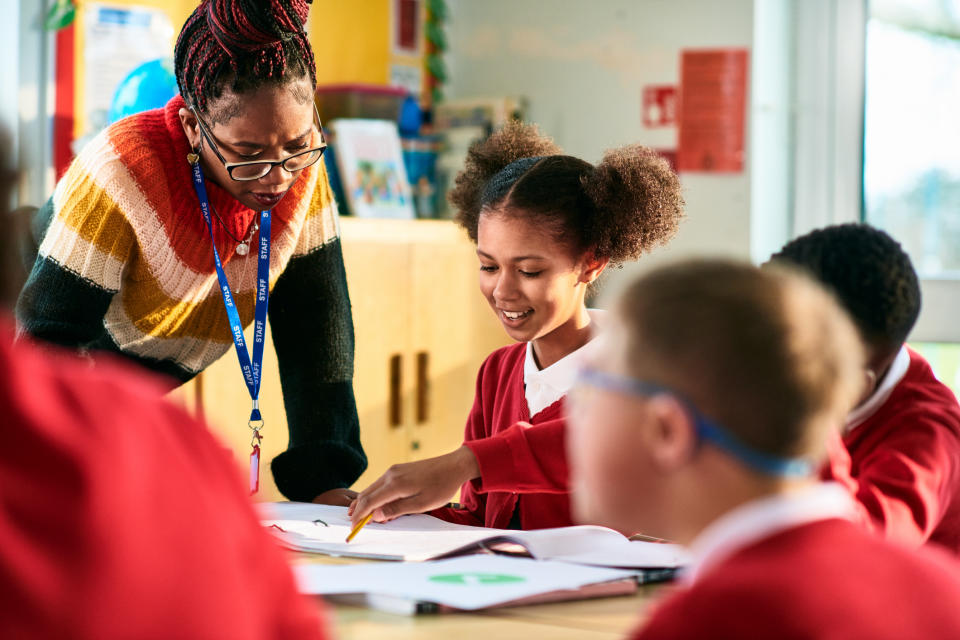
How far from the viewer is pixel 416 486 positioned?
1.22m

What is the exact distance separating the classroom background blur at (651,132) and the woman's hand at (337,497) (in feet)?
3.66

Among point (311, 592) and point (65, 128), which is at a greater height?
point (65, 128)

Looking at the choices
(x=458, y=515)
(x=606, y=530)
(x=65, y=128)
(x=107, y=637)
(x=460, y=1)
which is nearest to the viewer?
(x=107, y=637)

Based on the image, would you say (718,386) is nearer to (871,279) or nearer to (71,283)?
(871,279)

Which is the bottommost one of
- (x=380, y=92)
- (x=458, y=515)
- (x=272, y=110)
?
(x=458, y=515)

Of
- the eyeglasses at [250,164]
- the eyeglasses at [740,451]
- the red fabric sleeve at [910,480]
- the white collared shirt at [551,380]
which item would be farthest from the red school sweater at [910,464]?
the eyeglasses at [250,164]

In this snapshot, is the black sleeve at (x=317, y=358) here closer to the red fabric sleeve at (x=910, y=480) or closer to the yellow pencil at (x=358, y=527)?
the yellow pencil at (x=358, y=527)

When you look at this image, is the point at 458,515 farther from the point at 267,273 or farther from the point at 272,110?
the point at 272,110

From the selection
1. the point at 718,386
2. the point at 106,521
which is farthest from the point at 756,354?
the point at 106,521

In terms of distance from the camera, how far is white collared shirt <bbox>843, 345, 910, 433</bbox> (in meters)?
1.07

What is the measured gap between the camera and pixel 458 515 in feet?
4.69

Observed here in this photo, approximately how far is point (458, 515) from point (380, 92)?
1834 millimetres

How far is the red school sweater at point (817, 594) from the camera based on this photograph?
53 cm

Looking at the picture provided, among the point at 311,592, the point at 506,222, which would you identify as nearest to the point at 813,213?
the point at 506,222
